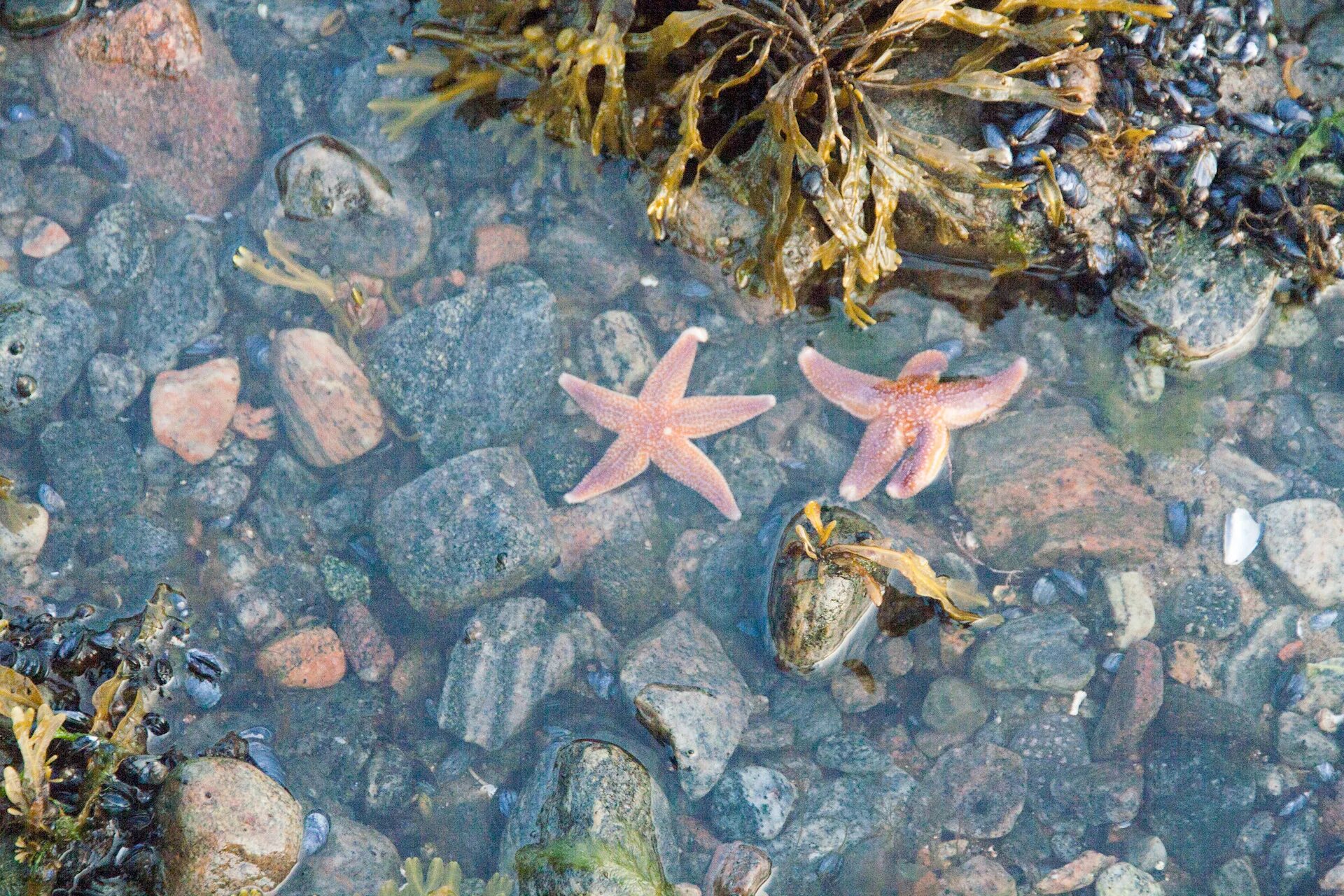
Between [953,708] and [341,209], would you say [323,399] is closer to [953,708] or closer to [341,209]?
[341,209]

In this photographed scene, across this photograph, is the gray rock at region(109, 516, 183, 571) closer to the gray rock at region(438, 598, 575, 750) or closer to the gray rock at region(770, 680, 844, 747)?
the gray rock at region(438, 598, 575, 750)

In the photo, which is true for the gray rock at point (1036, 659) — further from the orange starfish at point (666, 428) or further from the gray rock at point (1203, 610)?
the orange starfish at point (666, 428)

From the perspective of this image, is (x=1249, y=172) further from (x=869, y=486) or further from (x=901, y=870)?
(x=901, y=870)

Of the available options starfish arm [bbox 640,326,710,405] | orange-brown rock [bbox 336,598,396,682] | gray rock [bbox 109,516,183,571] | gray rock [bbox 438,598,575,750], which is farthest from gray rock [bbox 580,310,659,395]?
gray rock [bbox 109,516,183,571]

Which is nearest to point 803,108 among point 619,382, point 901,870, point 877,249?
point 877,249

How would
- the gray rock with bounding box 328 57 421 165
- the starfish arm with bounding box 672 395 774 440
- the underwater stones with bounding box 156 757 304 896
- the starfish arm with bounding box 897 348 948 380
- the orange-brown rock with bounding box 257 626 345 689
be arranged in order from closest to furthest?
the underwater stones with bounding box 156 757 304 896, the orange-brown rock with bounding box 257 626 345 689, the starfish arm with bounding box 897 348 948 380, the starfish arm with bounding box 672 395 774 440, the gray rock with bounding box 328 57 421 165

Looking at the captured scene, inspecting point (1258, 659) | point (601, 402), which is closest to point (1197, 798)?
point (1258, 659)
